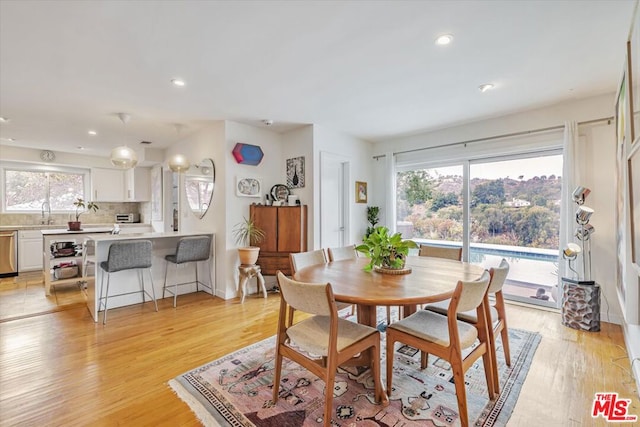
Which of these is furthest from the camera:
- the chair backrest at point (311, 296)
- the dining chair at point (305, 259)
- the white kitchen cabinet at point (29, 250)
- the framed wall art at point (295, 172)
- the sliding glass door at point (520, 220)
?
the white kitchen cabinet at point (29, 250)

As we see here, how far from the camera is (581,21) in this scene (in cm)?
192

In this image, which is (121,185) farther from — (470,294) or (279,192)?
(470,294)

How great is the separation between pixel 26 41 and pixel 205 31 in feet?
4.45

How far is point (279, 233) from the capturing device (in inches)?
165

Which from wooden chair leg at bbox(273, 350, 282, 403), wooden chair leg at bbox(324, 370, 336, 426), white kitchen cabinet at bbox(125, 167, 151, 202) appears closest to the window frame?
white kitchen cabinet at bbox(125, 167, 151, 202)

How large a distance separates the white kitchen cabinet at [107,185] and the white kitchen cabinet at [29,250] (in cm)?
122

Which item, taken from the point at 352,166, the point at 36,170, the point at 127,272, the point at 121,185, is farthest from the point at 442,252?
the point at 36,170

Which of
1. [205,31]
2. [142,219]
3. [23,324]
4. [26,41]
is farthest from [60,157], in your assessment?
[205,31]

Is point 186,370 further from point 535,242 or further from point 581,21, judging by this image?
point 535,242

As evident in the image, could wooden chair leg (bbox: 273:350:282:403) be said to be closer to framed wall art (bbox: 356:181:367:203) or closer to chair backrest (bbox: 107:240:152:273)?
chair backrest (bbox: 107:240:152:273)

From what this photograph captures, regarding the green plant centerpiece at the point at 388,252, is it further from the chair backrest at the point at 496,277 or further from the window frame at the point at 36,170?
the window frame at the point at 36,170

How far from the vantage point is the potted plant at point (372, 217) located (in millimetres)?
5082

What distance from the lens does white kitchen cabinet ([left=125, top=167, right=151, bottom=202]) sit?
6301 mm

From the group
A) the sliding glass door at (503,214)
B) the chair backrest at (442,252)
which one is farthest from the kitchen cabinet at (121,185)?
the chair backrest at (442,252)
